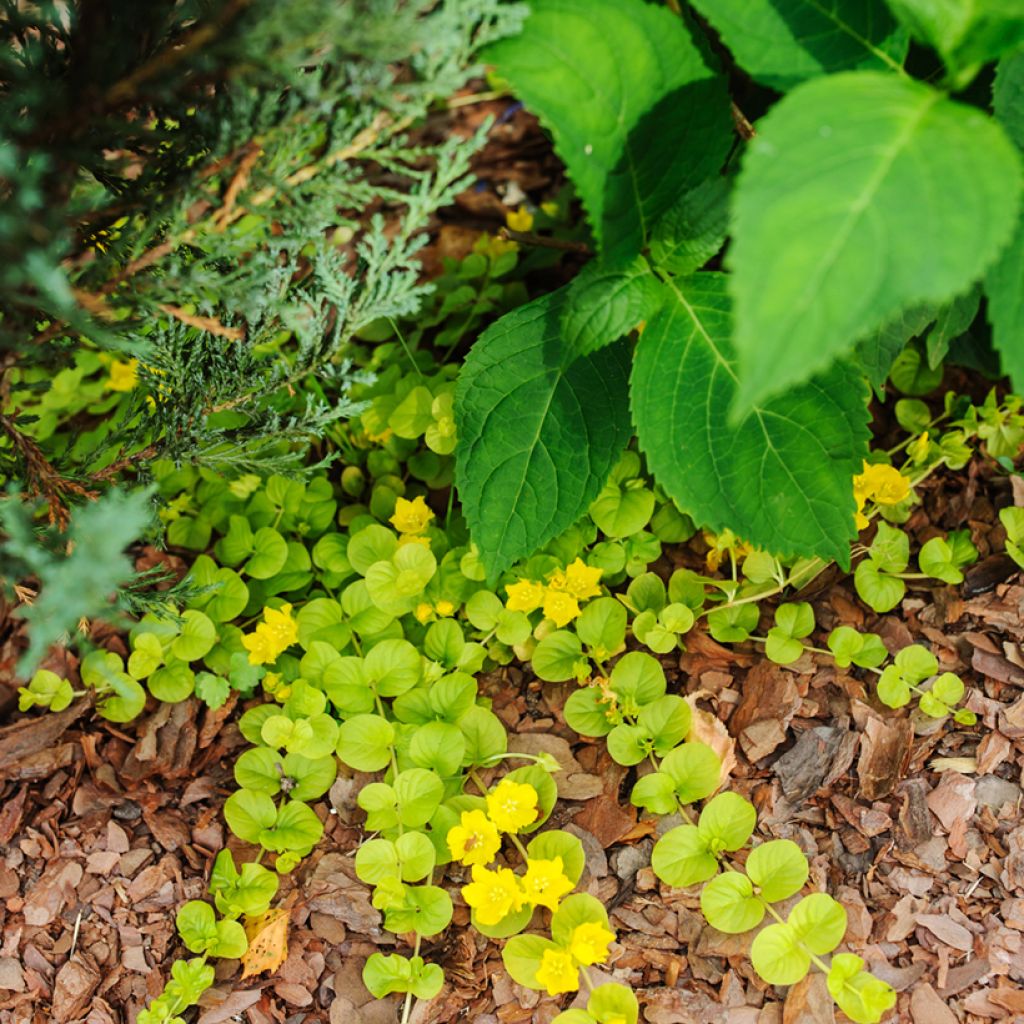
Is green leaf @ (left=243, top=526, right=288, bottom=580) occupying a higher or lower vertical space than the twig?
lower

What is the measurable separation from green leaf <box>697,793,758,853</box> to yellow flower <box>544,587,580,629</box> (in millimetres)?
521

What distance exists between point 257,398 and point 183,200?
568mm

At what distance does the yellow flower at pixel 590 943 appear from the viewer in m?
1.80

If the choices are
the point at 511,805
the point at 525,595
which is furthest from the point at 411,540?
the point at 511,805

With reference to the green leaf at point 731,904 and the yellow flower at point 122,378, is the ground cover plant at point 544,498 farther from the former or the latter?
the yellow flower at point 122,378

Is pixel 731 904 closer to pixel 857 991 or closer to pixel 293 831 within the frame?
pixel 857 991

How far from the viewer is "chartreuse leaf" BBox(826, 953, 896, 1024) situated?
1771mm

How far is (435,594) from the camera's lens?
7.75 feet

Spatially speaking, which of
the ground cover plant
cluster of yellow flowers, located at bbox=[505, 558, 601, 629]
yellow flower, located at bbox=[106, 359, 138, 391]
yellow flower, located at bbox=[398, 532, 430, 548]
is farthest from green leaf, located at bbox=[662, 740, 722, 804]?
yellow flower, located at bbox=[106, 359, 138, 391]

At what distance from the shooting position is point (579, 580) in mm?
2236

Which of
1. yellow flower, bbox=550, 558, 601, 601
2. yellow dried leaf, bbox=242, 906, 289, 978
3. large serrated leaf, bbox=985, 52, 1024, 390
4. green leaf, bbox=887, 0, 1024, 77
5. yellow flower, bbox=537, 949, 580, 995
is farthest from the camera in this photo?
yellow flower, bbox=550, 558, 601, 601

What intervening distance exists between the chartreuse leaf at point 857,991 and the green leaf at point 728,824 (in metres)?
0.28

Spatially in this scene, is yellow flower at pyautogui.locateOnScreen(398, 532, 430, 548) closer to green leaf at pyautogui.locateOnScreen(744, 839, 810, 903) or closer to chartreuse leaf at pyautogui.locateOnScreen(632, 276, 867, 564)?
chartreuse leaf at pyautogui.locateOnScreen(632, 276, 867, 564)

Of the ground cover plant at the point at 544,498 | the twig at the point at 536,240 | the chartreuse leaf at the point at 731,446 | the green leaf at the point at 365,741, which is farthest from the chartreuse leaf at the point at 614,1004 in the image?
the twig at the point at 536,240
